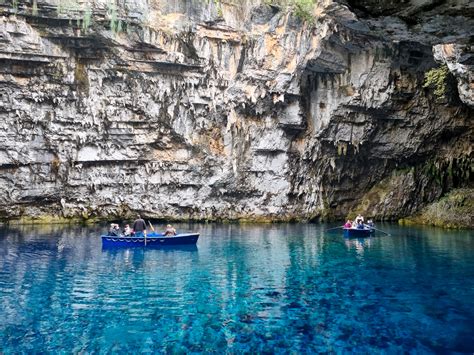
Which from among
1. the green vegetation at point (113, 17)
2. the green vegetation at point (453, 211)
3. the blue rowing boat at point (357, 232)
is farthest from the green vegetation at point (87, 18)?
the green vegetation at point (453, 211)

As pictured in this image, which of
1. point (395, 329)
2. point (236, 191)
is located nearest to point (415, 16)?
point (395, 329)

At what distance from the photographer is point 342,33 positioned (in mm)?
28141

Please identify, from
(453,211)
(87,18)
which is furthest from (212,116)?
(453,211)

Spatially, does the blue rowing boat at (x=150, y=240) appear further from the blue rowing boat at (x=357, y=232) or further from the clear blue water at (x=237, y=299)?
the blue rowing boat at (x=357, y=232)

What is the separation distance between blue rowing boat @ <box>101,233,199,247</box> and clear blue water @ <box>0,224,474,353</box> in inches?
28.5

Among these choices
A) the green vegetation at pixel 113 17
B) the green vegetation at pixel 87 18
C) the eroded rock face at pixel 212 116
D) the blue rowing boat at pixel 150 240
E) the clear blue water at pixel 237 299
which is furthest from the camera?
the eroded rock face at pixel 212 116

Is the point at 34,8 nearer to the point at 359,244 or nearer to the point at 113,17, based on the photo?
the point at 113,17

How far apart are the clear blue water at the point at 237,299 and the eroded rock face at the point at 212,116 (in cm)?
1421

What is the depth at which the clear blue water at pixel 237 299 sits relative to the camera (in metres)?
8.35

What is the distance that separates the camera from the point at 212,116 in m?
34.8

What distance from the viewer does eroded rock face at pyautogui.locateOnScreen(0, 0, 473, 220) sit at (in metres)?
30.4

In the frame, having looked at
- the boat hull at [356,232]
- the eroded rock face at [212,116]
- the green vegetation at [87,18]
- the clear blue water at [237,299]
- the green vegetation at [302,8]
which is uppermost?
the green vegetation at [302,8]

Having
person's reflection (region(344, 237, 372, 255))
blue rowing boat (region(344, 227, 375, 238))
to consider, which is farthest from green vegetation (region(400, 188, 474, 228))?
person's reflection (region(344, 237, 372, 255))

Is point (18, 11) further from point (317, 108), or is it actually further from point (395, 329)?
point (395, 329)
